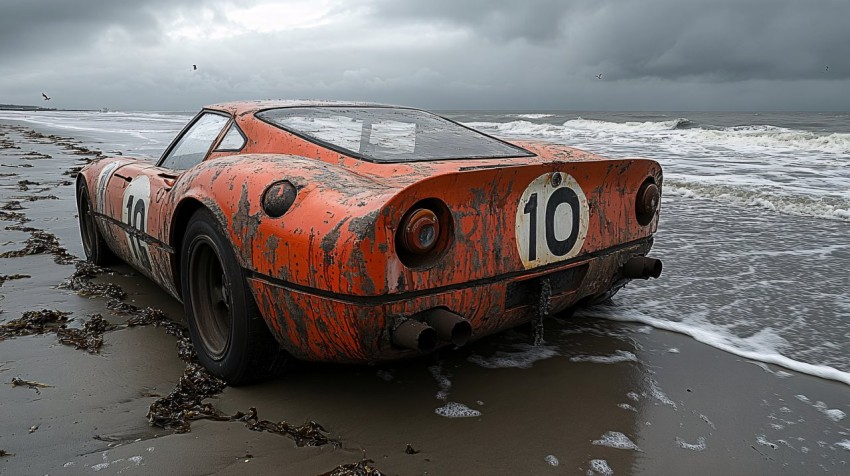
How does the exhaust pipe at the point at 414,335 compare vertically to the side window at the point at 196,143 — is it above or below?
below

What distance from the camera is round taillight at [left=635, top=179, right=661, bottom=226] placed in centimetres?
287

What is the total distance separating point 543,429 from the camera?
2197 millimetres

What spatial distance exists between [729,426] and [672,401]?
241 mm

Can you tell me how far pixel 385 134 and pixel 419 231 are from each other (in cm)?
112

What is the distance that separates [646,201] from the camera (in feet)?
9.40

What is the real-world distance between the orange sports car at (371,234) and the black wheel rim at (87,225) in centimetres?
122

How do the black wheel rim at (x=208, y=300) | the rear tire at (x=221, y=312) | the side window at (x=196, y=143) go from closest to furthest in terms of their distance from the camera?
the rear tire at (x=221, y=312) < the black wheel rim at (x=208, y=300) < the side window at (x=196, y=143)

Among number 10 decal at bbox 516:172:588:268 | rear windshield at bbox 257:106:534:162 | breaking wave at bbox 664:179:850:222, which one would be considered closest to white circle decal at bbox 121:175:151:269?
rear windshield at bbox 257:106:534:162

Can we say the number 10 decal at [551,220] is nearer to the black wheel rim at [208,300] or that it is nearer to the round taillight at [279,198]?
the round taillight at [279,198]

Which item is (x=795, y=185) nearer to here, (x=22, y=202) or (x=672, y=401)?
(x=672, y=401)

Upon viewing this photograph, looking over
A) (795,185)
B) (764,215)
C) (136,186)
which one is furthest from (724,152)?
(136,186)

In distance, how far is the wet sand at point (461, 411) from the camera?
1982mm

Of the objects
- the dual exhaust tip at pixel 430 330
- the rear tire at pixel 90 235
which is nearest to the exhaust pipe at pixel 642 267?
the dual exhaust tip at pixel 430 330

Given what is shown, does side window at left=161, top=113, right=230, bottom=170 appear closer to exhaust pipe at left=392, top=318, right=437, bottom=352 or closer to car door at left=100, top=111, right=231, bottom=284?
car door at left=100, top=111, right=231, bottom=284
